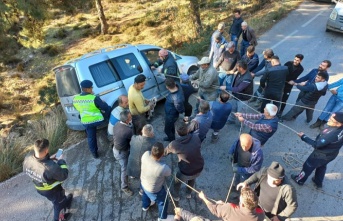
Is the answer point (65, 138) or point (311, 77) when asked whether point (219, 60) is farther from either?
point (65, 138)

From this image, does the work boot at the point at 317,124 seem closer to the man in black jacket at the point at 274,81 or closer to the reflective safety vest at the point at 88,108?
the man in black jacket at the point at 274,81

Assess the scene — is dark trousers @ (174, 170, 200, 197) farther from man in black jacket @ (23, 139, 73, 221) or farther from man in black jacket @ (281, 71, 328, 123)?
man in black jacket @ (281, 71, 328, 123)

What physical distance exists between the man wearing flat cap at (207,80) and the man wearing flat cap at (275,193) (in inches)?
113

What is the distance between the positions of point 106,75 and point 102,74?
3.9 inches

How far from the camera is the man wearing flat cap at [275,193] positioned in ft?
12.0

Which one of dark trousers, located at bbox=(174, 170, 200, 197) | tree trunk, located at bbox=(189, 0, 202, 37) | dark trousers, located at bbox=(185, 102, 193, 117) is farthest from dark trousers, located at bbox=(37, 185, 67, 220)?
tree trunk, located at bbox=(189, 0, 202, 37)

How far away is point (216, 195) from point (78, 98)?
327 cm

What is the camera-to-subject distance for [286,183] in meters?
3.80

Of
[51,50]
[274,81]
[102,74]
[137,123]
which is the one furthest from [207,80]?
[51,50]

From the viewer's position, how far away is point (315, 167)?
16.3ft

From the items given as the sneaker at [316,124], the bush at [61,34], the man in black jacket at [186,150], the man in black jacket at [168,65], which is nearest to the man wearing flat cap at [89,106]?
the man in black jacket at [186,150]

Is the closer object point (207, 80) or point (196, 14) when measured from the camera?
point (207, 80)

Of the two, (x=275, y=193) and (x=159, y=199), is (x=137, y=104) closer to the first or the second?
(x=159, y=199)

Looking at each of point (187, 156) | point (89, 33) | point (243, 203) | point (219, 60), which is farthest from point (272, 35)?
point (89, 33)
